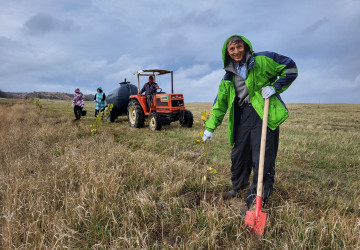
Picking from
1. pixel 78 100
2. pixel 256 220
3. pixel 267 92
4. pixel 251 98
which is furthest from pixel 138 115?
pixel 256 220

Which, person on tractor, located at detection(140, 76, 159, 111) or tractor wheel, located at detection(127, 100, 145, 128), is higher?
person on tractor, located at detection(140, 76, 159, 111)

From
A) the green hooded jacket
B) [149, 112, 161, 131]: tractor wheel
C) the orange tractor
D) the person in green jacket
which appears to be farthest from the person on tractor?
the green hooded jacket

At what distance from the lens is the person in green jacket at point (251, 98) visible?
8.90 ft

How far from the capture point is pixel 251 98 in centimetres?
281

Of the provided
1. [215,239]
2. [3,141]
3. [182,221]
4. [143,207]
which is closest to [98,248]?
[143,207]

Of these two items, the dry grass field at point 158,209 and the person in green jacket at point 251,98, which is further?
the person in green jacket at point 251,98

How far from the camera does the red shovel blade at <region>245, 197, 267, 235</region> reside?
2.28 meters

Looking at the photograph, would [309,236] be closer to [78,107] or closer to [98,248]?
[98,248]

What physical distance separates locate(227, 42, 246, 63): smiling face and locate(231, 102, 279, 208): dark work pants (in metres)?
0.59

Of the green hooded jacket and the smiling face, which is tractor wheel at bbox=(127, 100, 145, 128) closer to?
the smiling face

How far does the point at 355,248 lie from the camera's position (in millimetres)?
1972

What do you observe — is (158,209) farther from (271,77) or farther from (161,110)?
(161,110)

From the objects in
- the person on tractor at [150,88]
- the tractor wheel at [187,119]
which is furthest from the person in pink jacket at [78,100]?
the tractor wheel at [187,119]

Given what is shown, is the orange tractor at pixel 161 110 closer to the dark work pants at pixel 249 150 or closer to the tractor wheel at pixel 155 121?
the tractor wheel at pixel 155 121
